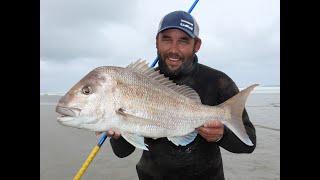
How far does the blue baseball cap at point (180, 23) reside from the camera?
3.54 metres

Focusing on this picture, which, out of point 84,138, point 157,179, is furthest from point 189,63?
point 84,138

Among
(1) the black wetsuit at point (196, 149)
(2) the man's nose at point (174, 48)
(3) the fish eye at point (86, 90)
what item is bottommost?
(1) the black wetsuit at point (196, 149)

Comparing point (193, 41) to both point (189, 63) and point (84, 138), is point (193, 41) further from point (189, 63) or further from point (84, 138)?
point (84, 138)

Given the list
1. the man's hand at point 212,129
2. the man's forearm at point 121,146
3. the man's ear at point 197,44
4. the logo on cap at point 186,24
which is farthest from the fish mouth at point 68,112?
the man's ear at point 197,44

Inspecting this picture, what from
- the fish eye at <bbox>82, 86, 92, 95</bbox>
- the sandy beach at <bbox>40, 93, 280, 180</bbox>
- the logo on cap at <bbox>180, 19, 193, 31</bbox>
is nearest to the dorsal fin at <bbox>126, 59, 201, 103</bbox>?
the fish eye at <bbox>82, 86, 92, 95</bbox>

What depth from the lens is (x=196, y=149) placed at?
355 centimetres

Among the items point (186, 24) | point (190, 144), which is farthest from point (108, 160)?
point (186, 24)

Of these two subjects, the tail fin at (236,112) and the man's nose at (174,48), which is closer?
the tail fin at (236,112)

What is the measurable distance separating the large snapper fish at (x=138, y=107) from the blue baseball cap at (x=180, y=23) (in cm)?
62

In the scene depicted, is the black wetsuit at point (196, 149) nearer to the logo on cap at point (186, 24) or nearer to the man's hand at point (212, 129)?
the man's hand at point (212, 129)

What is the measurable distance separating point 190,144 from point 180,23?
1.15 m

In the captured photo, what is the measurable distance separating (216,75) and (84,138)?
5.75 metres

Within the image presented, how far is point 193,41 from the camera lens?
364 centimetres
